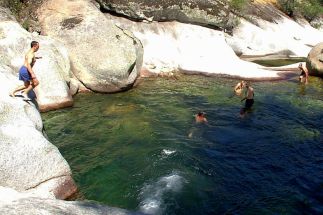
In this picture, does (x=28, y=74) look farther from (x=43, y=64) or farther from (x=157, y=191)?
(x=157, y=191)

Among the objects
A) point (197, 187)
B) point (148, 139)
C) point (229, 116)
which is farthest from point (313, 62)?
point (197, 187)

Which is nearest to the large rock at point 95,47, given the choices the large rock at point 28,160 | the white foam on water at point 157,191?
the large rock at point 28,160

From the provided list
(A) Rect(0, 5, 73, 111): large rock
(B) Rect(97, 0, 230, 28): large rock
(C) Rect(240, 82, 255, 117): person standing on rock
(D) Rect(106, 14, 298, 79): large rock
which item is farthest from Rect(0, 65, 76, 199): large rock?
(B) Rect(97, 0, 230, 28): large rock

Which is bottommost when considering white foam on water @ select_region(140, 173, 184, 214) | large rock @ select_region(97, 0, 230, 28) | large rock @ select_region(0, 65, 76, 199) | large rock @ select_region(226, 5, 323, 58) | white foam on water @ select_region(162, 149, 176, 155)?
white foam on water @ select_region(140, 173, 184, 214)

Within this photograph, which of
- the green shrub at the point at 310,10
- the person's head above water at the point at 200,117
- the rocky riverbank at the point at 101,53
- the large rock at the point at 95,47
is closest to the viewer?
the rocky riverbank at the point at 101,53

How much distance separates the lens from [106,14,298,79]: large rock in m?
27.8

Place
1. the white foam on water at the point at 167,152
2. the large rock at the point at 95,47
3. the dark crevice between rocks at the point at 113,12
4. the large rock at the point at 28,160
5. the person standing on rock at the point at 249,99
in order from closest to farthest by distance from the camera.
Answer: the large rock at the point at 28,160 → the white foam on water at the point at 167,152 → the person standing on rock at the point at 249,99 → the large rock at the point at 95,47 → the dark crevice between rocks at the point at 113,12

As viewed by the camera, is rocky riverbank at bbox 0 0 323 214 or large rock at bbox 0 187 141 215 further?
rocky riverbank at bbox 0 0 323 214

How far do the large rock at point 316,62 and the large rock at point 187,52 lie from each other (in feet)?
8.92

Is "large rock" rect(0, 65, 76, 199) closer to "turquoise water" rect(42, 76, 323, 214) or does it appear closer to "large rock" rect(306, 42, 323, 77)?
"turquoise water" rect(42, 76, 323, 214)

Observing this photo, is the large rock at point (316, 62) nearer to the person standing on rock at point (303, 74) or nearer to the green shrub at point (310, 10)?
the person standing on rock at point (303, 74)

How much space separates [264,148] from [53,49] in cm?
1235

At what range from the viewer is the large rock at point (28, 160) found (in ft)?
39.6

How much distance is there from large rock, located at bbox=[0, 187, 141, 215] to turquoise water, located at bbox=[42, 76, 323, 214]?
338cm
